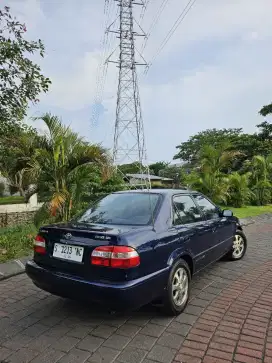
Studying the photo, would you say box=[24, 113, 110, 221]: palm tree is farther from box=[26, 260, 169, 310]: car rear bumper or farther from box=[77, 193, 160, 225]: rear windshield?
box=[26, 260, 169, 310]: car rear bumper

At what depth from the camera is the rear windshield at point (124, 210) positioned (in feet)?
12.5

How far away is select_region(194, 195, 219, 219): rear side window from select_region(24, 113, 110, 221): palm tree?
2.97 m

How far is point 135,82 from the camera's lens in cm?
2189

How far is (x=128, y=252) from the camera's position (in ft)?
10.3

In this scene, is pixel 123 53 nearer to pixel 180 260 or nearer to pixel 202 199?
pixel 202 199

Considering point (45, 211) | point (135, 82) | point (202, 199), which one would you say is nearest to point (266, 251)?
point (202, 199)

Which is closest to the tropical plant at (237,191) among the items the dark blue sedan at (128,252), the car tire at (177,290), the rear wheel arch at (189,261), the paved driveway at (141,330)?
the paved driveway at (141,330)

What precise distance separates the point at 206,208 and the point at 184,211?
2.81 feet

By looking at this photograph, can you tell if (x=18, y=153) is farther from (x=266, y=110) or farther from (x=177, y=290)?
(x=266, y=110)

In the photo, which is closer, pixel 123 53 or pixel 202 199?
pixel 202 199

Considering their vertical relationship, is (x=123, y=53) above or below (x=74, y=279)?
above

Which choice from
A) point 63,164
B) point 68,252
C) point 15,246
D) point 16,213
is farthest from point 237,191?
point 68,252

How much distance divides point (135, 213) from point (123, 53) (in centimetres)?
2061

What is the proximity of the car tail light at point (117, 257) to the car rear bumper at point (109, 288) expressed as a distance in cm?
18
